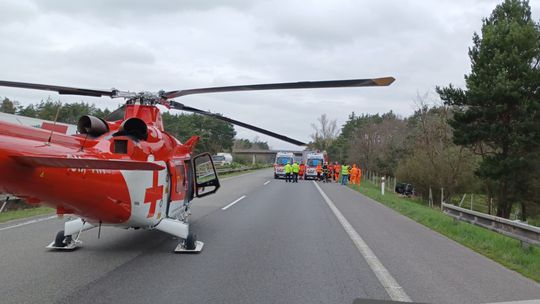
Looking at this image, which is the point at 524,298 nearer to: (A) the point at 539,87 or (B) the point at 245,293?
(B) the point at 245,293

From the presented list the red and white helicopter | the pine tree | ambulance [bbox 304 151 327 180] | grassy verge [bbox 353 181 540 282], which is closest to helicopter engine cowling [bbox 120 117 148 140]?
the red and white helicopter

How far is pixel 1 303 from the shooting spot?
5.05 m

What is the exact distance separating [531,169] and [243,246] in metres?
23.1

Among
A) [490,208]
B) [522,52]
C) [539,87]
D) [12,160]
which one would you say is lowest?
[490,208]

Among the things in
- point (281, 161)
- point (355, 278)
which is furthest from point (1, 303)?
point (281, 161)

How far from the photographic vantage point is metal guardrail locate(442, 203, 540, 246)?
348 inches

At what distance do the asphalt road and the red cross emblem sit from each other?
2.60 feet

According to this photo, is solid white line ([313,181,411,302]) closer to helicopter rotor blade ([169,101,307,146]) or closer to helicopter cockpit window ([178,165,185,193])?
helicopter rotor blade ([169,101,307,146])

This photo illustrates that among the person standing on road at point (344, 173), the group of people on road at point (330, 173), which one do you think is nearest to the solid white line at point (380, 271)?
the person standing on road at point (344, 173)

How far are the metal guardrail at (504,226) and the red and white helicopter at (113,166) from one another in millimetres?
4391

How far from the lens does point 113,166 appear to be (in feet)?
17.1

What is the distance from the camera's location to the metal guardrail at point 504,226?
884 cm

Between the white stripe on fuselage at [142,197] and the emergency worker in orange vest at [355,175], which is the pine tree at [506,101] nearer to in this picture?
the emergency worker in orange vest at [355,175]

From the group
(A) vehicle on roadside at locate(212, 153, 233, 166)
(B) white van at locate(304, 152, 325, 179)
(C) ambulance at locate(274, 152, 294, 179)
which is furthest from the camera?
(A) vehicle on roadside at locate(212, 153, 233, 166)
